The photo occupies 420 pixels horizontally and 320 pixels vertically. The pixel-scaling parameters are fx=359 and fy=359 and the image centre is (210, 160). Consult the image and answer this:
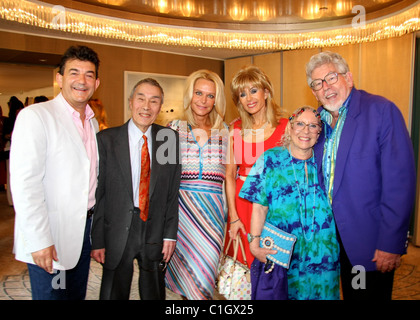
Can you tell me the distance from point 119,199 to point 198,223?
652 millimetres

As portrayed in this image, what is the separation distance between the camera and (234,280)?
2436mm

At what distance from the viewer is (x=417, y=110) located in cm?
526

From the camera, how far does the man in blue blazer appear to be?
189cm

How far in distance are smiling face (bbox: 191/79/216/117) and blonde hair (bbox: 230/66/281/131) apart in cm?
19

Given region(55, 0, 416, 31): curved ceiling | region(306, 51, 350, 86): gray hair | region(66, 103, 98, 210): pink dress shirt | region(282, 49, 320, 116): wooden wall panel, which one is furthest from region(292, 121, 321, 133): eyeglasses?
region(282, 49, 320, 116): wooden wall panel

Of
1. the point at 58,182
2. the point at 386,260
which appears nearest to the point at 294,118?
the point at 386,260

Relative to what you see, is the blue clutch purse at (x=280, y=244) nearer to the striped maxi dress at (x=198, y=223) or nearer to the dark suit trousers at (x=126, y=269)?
the striped maxi dress at (x=198, y=223)

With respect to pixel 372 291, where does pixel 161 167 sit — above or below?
above

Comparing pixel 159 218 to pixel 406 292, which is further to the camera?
pixel 406 292

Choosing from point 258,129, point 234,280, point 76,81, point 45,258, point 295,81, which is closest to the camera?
point 45,258

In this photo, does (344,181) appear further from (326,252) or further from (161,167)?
(161,167)

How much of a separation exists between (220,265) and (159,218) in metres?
0.65

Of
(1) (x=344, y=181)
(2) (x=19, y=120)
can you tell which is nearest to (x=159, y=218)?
(2) (x=19, y=120)

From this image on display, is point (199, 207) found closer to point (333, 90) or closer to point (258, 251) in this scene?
point (258, 251)
